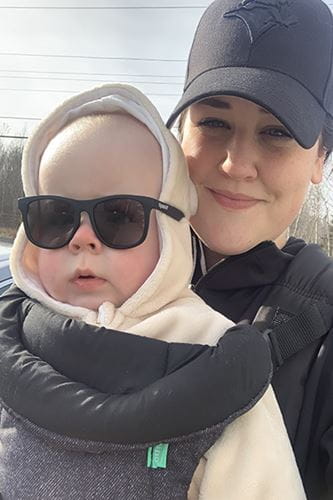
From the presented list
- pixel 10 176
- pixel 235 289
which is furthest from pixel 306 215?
pixel 235 289

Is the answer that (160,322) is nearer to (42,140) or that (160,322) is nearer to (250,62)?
(42,140)

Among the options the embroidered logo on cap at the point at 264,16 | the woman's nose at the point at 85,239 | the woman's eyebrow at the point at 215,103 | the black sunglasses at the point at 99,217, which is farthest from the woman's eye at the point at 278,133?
the woman's nose at the point at 85,239

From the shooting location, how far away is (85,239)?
131cm

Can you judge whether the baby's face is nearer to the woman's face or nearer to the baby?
the baby

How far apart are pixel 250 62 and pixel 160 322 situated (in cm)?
77

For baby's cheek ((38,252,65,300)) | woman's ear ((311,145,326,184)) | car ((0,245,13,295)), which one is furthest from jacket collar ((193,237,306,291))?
car ((0,245,13,295))

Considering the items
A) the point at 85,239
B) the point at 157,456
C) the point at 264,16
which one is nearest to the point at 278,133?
the point at 264,16

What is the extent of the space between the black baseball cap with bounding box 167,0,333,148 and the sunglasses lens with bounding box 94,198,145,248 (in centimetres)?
39

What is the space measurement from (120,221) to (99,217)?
0.16 ft

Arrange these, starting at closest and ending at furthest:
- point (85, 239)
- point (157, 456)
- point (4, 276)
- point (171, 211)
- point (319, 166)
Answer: point (157, 456) < point (85, 239) < point (171, 211) < point (319, 166) < point (4, 276)

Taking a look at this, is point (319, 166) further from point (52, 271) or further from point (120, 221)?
point (52, 271)

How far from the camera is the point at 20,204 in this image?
1.42 meters

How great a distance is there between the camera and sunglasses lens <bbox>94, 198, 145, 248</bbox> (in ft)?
4.32

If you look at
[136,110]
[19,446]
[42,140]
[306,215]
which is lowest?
[306,215]
